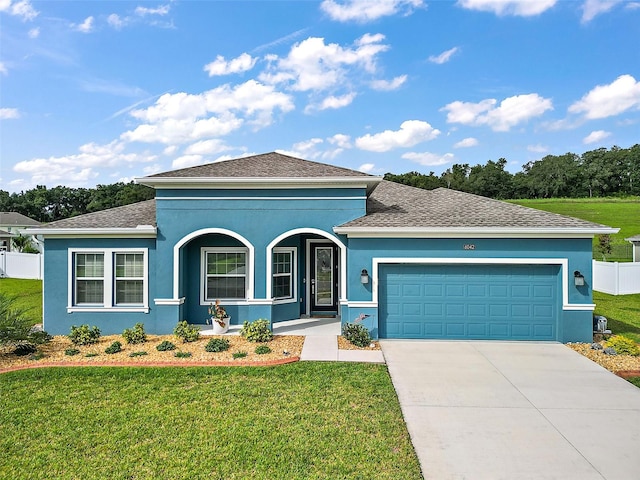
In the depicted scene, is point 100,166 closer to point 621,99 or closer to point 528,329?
point 528,329

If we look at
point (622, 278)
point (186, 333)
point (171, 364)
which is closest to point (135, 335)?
point (186, 333)

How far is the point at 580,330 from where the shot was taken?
9.85 m

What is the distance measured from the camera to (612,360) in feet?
28.1

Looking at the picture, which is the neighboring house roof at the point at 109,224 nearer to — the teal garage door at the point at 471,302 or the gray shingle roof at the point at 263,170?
the gray shingle roof at the point at 263,170

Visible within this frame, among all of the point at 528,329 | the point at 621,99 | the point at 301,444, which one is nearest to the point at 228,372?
the point at 301,444

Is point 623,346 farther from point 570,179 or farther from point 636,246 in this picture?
point 570,179

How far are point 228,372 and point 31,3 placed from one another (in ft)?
34.3

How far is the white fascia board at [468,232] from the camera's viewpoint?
31.9 feet

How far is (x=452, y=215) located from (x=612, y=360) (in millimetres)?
4949

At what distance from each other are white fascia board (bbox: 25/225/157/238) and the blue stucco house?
0.13 feet

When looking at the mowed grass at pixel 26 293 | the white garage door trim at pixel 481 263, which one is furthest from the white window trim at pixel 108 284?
the white garage door trim at pixel 481 263

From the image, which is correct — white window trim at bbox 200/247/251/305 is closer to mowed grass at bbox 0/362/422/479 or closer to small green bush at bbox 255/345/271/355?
small green bush at bbox 255/345/271/355

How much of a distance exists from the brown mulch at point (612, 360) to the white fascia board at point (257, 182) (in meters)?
6.55

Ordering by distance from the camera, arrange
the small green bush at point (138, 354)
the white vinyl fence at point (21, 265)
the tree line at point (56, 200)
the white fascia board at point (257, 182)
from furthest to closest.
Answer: the tree line at point (56, 200)
the white vinyl fence at point (21, 265)
the white fascia board at point (257, 182)
the small green bush at point (138, 354)
